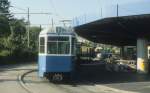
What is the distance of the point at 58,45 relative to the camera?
2738 centimetres

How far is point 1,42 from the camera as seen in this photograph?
236ft

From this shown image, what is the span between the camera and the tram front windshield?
2731 centimetres

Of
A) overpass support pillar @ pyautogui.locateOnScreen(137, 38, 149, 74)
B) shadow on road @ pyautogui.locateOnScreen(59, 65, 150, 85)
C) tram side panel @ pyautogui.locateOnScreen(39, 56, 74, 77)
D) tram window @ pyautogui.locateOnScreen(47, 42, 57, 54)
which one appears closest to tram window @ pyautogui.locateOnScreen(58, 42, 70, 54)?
tram window @ pyautogui.locateOnScreen(47, 42, 57, 54)

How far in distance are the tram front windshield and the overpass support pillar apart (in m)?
13.0

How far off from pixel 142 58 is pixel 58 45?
1423 cm

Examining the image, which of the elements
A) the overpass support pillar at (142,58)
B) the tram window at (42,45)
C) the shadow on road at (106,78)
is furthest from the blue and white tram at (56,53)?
the overpass support pillar at (142,58)

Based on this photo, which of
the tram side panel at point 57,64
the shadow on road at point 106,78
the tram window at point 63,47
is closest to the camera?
the tram side panel at point 57,64

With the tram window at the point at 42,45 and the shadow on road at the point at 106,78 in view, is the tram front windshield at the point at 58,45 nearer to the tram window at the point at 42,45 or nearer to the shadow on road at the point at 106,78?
the tram window at the point at 42,45

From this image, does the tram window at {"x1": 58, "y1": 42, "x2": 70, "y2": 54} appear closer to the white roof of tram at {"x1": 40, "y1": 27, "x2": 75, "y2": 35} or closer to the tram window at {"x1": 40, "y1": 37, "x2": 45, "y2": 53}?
the white roof of tram at {"x1": 40, "y1": 27, "x2": 75, "y2": 35}

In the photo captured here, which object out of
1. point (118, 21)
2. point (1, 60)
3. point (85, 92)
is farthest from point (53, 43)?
point (1, 60)

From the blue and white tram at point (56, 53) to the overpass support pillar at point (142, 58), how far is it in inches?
494

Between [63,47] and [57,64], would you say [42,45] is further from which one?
[57,64]

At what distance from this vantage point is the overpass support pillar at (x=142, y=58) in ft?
128

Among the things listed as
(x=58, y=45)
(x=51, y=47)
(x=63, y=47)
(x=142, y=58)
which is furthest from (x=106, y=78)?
(x=142, y=58)
